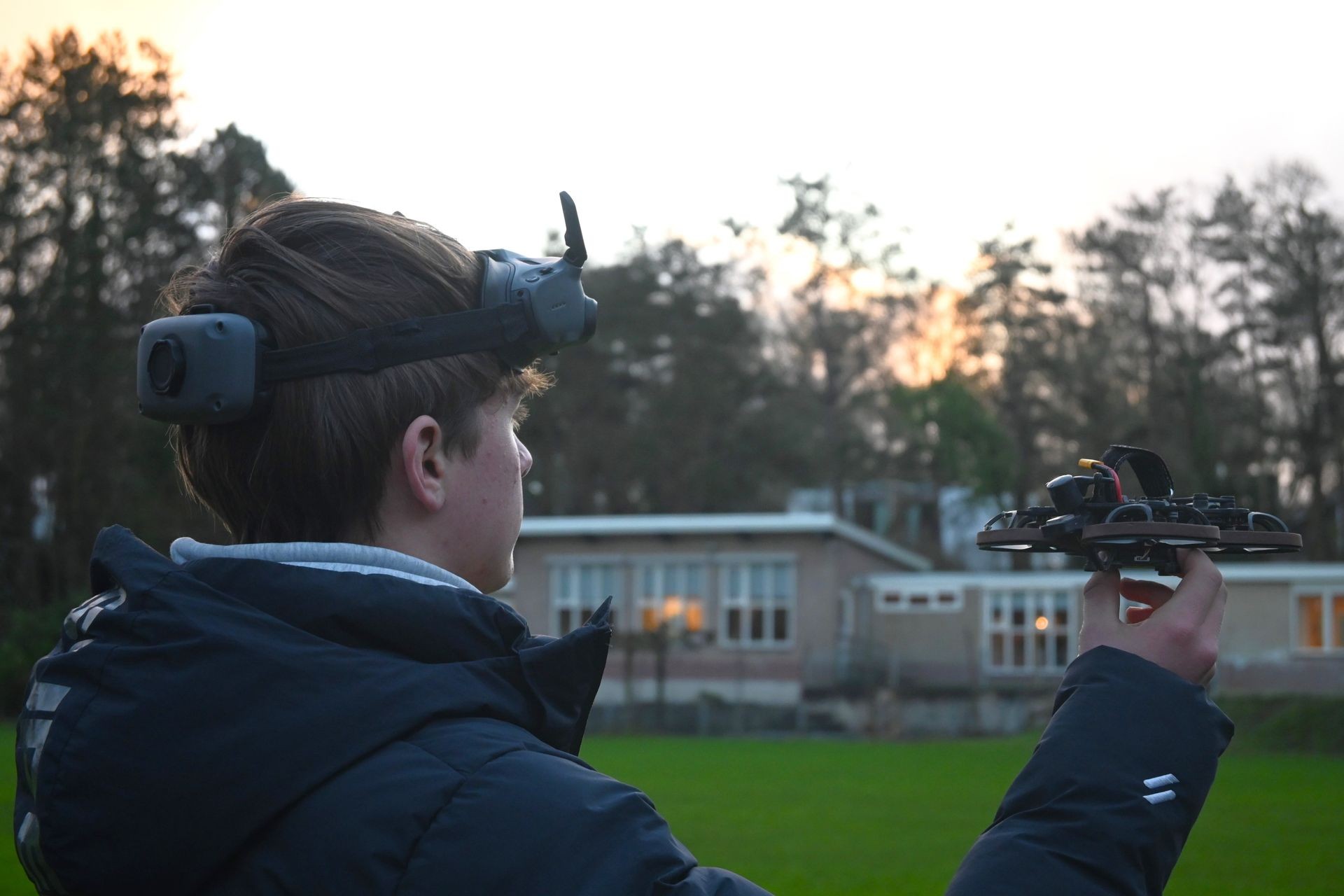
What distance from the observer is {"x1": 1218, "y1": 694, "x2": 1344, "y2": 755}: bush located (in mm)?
27453

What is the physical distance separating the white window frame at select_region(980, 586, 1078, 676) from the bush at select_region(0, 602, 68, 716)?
24.3 m

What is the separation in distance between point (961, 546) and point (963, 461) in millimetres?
7424

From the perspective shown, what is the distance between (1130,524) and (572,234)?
69 cm

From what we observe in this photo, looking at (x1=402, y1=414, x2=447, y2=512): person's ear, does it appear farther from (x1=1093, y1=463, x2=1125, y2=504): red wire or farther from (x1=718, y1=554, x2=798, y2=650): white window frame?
(x1=718, y1=554, x2=798, y2=650): white window frame

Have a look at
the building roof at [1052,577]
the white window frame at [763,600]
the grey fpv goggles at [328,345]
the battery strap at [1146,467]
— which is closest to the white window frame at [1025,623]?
the building roof at [1052,577]

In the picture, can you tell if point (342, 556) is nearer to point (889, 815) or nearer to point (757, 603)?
point (889, 815)

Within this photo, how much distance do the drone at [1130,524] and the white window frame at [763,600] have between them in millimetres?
37874

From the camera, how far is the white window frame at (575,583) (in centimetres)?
4112

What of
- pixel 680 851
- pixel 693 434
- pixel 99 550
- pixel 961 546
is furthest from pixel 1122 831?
pixel 961 546

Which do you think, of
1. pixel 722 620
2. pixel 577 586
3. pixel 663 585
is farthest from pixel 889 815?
pixel 577 586

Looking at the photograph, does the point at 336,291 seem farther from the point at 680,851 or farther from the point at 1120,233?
the point at 1120,233

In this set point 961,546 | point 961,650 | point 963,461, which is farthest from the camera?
point 961,546

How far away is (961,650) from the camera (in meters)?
38.1

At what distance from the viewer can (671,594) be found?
134 ft
